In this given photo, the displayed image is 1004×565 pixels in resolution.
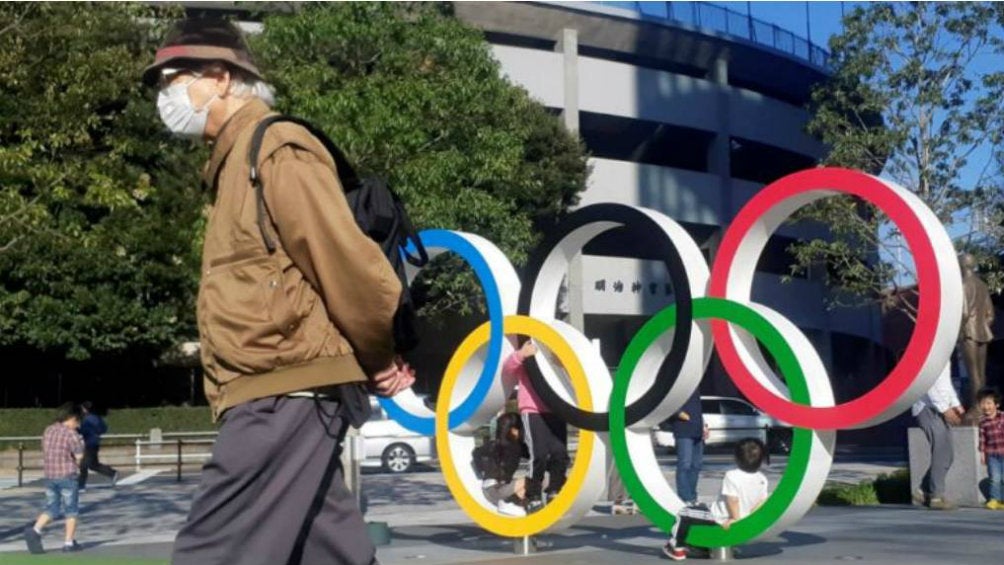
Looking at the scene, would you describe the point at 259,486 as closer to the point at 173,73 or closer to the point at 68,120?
the point at 173,73

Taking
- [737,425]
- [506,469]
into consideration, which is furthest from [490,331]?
[737,425]

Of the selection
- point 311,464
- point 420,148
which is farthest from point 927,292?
point 420,148

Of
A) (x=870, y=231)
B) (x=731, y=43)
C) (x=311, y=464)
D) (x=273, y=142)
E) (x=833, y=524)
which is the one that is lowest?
(x=833, y=524)

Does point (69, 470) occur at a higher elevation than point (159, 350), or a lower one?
lower

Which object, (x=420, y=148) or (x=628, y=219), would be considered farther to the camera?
(x=420, y=148)

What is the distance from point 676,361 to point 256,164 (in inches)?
289

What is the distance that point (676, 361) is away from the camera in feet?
35.1

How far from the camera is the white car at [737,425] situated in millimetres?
34625

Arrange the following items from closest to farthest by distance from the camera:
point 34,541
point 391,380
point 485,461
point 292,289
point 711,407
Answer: point 292,289 < point 391,380 < point 485,461 < point 34,541 < point 711,407

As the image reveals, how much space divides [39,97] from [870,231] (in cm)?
1426

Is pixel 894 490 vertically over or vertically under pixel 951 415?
under

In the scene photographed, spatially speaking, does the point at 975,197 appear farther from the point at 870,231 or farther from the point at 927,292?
the point at 927,292

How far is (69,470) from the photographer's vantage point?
15273 millimetres

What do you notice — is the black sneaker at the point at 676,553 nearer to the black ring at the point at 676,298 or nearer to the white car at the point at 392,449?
the black ring at the point at 676,298
